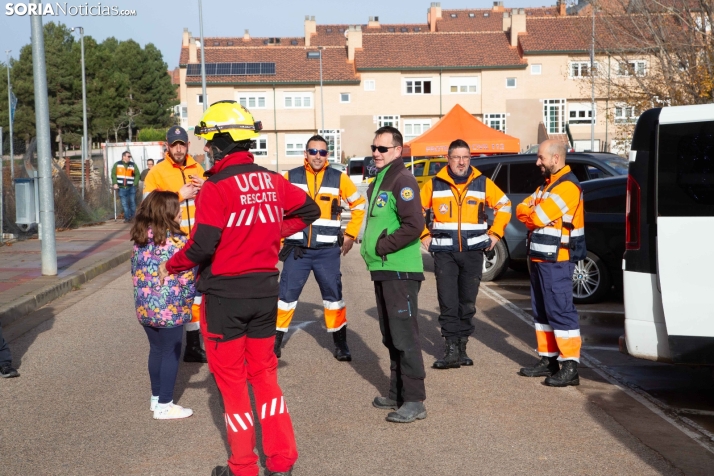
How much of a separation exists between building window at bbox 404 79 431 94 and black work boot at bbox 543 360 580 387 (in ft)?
200

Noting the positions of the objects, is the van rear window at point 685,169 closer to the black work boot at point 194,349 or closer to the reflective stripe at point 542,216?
the reflective stripe at point 542,216

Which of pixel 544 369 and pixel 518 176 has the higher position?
pixel 518 176

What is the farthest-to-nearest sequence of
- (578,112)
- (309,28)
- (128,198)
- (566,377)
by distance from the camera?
(309,28) < (578,112) < (128,198) < (566,377)

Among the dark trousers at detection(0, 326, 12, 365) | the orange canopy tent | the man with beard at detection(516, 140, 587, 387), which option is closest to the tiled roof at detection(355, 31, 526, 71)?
the orange canopy tent

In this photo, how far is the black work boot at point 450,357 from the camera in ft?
25.1

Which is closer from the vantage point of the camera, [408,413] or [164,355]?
[408,413]

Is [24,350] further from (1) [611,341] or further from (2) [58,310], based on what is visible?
(1) [611,341]

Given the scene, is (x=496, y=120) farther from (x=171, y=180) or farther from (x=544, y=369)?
(x=544, y=369)

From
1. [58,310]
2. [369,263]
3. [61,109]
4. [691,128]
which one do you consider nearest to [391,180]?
[369,263]

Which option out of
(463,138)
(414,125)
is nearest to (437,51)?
(414,125)

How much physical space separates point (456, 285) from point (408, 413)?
80.5 inches

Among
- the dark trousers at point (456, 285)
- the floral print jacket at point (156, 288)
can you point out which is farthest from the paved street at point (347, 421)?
the floral print jacket at point (156, 288)

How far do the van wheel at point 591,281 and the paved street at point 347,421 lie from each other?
253 cm

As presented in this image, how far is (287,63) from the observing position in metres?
68.9
